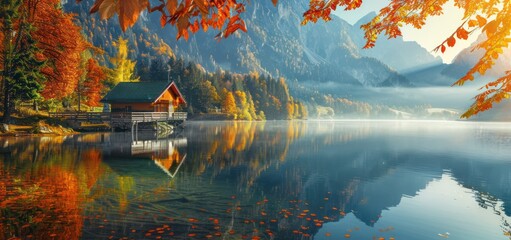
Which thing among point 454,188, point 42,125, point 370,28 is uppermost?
point 370,28

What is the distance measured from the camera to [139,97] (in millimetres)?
55500

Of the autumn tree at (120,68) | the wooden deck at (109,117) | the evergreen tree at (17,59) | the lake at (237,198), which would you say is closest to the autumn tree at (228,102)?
the autumn tree at (120,68)

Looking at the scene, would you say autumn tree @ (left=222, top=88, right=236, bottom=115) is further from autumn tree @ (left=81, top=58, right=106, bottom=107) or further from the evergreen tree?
the evergreen tree

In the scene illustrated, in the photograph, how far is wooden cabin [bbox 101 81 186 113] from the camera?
55.3 metres

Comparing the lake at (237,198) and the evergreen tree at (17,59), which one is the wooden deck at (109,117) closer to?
the evergreen tree at (17,59)

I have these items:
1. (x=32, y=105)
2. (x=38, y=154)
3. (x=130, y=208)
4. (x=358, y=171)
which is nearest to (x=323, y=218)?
(x=130, y=208)

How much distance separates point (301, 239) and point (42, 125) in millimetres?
42278

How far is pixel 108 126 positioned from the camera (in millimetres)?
55031

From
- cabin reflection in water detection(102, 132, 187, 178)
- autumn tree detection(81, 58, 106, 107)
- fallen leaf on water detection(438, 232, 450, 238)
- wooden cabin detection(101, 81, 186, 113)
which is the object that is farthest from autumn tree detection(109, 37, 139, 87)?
fallen leaf on water detection(438, 232, 450, 238)

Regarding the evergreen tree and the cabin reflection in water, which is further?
the evergreen tree

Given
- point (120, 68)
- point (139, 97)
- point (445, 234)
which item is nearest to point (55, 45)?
point (139, 97)

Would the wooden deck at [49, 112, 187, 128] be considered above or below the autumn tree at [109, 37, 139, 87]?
below

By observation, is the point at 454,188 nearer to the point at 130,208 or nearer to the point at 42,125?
the point at 130,208

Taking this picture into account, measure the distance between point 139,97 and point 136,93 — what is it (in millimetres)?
1456
